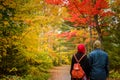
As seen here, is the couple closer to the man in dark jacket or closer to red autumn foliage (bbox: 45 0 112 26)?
the man in dark jacket

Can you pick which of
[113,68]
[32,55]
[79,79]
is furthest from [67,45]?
[79,79]

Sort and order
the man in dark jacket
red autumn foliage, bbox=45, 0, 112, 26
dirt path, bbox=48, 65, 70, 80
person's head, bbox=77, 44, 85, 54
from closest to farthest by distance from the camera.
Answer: the man in dark jacket
person's head, bbox=77, 44, 85, 54
red autumn foliage, bbox=45, 0, 112, 26
dirt path, bbox=48, 65, 70, 80

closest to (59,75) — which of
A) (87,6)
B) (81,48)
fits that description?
(87,6)

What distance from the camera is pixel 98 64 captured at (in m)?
8.02

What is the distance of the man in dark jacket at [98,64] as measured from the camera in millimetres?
7977

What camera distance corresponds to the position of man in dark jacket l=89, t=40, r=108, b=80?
798cm

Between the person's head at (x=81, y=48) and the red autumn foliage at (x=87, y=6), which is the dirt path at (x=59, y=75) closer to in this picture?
the red autumn foliage at (x=87, y=6)

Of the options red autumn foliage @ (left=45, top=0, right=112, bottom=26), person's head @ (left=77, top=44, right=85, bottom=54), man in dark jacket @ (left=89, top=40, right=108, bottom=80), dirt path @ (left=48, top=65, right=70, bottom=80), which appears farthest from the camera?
dirt path @ (left=48, top=65, right=70, bottom=80)

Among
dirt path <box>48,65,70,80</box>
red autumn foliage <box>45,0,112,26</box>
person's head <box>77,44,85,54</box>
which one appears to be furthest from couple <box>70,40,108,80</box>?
dirt path <box>48,65,70,80</box>

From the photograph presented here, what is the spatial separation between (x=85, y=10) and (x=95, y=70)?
11.4 m

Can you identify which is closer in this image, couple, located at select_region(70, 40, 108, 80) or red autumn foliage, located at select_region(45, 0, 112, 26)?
couple, located at select_region(70, 40, 108, 80)

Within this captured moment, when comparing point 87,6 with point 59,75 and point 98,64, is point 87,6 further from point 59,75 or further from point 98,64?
point 98,64

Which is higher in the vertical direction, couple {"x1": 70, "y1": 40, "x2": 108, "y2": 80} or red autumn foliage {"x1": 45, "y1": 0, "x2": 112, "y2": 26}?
red autumn foliage {"x1": 45, "y1": 0, "x2": 112, "y2": 26}

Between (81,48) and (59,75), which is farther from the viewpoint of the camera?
(59,75)
